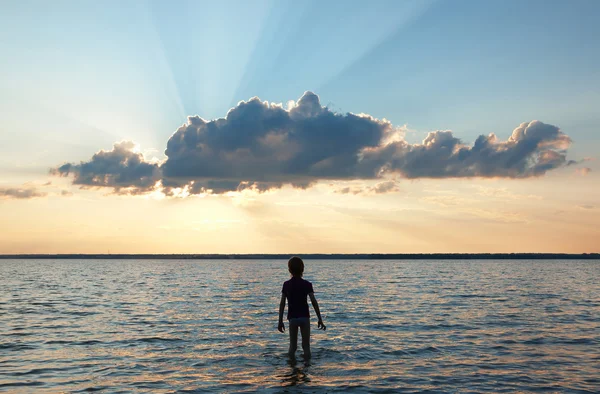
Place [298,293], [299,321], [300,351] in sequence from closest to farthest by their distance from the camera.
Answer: [298,293]
[299,321]
[300,351]

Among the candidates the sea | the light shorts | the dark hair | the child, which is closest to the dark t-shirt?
the child

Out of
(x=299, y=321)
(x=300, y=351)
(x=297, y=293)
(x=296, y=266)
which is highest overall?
(x=296, y=266)

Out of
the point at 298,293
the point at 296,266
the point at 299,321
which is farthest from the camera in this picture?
the point at 299,321

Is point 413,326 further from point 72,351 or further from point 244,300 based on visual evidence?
point 244,300

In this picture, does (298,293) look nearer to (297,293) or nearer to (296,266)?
(297,293)

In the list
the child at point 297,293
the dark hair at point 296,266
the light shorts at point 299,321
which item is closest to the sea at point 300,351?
the light shorts at point 299,321

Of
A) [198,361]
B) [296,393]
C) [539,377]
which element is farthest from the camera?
[198,361]

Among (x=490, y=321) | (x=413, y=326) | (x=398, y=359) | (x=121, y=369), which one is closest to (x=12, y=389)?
(x=121, y=369)

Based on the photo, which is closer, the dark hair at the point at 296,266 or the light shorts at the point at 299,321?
the dark hair at the point at 296,266

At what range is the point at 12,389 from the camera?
50.2 feet

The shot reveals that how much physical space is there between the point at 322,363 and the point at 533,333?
13.0 m

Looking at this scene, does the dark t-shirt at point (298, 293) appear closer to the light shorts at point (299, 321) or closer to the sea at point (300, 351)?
the light shorts at point (299, 321)

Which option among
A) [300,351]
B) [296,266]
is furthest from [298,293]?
[300,351]

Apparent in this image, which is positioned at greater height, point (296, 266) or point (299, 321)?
point (296, 266)
